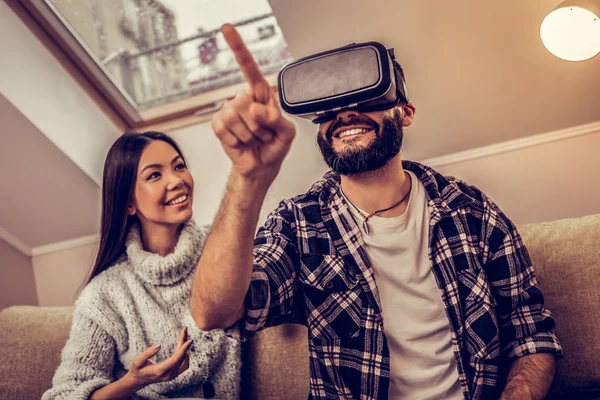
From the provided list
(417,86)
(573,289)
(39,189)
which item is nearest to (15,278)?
(39,189)

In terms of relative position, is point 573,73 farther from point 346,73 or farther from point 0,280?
point 0,280

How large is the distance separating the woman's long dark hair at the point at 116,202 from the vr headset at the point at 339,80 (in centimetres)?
60

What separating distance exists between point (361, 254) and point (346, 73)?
386 mm

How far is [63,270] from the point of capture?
8.06ft

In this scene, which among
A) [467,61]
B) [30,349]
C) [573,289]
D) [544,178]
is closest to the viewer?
[573,289]

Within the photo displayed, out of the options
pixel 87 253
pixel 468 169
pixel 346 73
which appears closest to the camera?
pixel 346 73

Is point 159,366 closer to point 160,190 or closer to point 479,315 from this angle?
point 160,190

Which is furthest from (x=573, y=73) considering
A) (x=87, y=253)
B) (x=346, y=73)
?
(x=87, y=253)

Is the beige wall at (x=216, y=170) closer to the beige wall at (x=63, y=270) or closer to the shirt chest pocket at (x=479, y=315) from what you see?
the beige wall at (x=63, y=270)

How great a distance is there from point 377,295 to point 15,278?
6.26 feet

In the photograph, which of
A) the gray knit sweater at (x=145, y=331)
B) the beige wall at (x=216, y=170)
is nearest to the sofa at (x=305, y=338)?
the gray knit sweater at (x=145, y=331)

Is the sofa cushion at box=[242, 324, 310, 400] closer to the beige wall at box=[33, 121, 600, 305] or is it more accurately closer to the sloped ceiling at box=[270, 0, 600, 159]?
the beige wall at box=[33, 121, 600, 305]

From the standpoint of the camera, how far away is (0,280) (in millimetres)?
2291

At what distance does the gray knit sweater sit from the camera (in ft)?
4.37
